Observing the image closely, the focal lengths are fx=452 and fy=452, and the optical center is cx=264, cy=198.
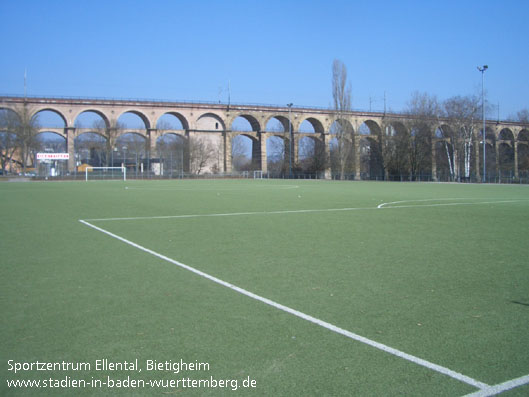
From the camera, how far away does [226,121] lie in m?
79.4

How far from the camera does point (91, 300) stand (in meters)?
4.81

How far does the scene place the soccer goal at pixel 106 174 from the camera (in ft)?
209

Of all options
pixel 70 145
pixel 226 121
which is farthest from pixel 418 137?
pixel 70 145

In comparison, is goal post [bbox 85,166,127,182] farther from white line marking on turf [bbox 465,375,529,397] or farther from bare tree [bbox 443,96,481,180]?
white line marking on turf [bbox 465,375,529,397]

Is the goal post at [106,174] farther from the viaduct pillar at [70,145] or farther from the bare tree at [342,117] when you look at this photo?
the bare tree at [342,117]

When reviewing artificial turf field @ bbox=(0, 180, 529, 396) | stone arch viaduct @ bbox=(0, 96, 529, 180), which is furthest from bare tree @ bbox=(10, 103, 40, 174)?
artificial turf field @ bbox=(0, 180, 529, 396)

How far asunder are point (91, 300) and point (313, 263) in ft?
10.2

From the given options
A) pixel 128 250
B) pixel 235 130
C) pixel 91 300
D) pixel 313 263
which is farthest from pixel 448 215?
pixel 235 130

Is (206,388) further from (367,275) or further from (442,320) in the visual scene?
(367,275)

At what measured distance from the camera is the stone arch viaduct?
7050cm

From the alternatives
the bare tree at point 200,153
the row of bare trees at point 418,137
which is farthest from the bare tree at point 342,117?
the bare tree at point 200,153

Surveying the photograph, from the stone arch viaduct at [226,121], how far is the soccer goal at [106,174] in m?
6.27

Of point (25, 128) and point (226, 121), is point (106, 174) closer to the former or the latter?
point (25, 128)

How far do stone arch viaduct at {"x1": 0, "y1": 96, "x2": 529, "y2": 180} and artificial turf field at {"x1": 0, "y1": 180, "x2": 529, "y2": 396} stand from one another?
206 feet
